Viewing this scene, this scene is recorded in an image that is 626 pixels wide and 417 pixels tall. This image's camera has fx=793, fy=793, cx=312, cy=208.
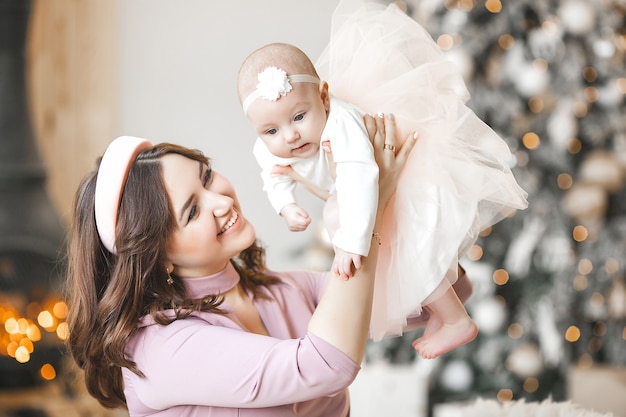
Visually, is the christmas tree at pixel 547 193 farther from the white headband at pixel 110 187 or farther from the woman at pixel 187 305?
the white headband at pixel 110 187

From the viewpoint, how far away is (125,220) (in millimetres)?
1601

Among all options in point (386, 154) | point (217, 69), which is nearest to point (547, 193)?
point (217, 69)

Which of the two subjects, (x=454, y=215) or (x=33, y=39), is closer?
(x=454, y=215)

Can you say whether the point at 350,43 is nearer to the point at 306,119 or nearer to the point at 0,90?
the point at 306,119

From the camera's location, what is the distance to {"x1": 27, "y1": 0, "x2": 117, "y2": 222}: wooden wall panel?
4316 millimetres

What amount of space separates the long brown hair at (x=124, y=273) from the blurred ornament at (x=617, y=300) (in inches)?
97.8

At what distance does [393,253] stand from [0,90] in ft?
10.8

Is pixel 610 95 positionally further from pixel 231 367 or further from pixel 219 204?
pixel 231 367

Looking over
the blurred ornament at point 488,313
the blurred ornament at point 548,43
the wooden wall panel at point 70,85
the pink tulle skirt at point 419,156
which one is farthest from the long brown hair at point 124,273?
the wooden wall panel at point 70,85

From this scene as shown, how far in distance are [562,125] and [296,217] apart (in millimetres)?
2364

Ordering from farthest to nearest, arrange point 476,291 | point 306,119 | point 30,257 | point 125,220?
point 30,257 < point 476,291 < point 125,220 < point 306,119

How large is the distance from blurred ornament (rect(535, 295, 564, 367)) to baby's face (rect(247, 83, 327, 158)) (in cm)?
246

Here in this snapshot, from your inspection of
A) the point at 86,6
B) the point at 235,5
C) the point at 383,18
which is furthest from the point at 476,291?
the point at 86,6

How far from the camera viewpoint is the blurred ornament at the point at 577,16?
357 centimetres
